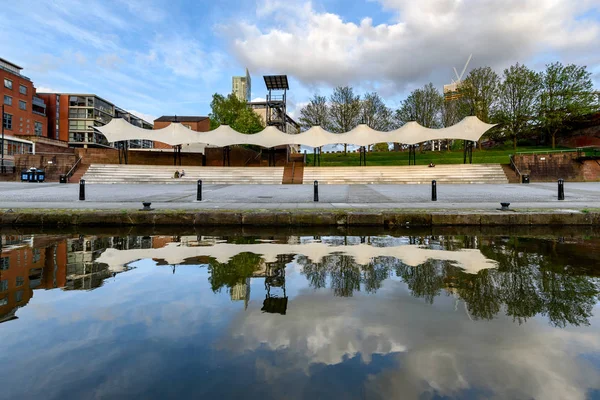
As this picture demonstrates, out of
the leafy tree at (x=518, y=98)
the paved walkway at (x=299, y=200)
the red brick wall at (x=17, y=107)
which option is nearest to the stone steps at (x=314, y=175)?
the paved walkway at (x=299, y=200)

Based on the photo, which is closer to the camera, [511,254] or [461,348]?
[461,348]

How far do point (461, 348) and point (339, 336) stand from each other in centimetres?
94

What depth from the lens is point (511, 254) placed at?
5652 mm

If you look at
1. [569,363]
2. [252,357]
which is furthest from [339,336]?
[569,363]

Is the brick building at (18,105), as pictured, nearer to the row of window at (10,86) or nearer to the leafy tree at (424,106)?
the row of window at (10,86)

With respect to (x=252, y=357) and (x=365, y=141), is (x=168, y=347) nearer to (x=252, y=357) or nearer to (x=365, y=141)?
(x=252, y=357)

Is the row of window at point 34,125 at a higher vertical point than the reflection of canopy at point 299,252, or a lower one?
higher

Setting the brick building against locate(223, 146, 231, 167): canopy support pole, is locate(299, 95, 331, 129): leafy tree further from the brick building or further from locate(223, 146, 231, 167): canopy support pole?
the brick building

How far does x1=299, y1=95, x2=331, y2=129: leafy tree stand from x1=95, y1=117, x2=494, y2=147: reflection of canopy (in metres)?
20.0

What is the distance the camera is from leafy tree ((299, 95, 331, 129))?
192 feet

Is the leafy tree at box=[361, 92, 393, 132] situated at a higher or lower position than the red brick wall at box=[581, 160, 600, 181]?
higher

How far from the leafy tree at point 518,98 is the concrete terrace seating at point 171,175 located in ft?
123

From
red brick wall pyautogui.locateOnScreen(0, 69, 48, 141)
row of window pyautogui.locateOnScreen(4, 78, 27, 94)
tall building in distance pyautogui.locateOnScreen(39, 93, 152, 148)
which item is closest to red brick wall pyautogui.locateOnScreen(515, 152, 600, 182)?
red brick wall pyautogui.locateOnScreen(0, 69, 48, 141)

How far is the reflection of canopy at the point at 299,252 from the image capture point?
17.2ft
